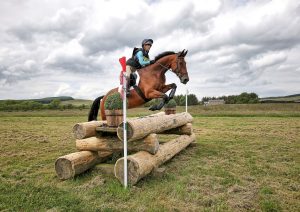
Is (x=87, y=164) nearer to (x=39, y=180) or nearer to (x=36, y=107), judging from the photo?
(x=39, y=180)

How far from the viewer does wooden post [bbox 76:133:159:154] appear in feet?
17.8

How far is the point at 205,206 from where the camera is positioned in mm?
3828

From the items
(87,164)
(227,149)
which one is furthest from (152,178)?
(227,149)

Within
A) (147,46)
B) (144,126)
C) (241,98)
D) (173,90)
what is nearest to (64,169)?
(144,126)

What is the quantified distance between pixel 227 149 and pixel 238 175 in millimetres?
3084

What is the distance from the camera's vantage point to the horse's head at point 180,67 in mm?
5941

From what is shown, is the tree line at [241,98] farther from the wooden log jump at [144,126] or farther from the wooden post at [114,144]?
the wooden post at [114,144]

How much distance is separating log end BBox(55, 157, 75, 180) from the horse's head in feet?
9.56

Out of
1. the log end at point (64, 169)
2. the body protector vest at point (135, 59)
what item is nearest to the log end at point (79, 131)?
the log end at point (64, 169)

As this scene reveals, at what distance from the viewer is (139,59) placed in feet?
19.9

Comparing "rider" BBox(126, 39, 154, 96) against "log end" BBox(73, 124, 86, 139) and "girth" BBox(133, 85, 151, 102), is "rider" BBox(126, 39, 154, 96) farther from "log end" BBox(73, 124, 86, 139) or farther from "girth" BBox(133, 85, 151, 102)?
"log end" BBox(73, 124, 86, 139)

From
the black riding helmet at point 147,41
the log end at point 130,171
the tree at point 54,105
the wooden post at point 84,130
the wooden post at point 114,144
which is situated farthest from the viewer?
the tree at point 54,105

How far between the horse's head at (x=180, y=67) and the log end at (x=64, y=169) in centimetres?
291

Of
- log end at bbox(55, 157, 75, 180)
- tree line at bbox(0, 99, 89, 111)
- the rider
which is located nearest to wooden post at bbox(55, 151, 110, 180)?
log end at bbox(55, 157, 75, 180)
